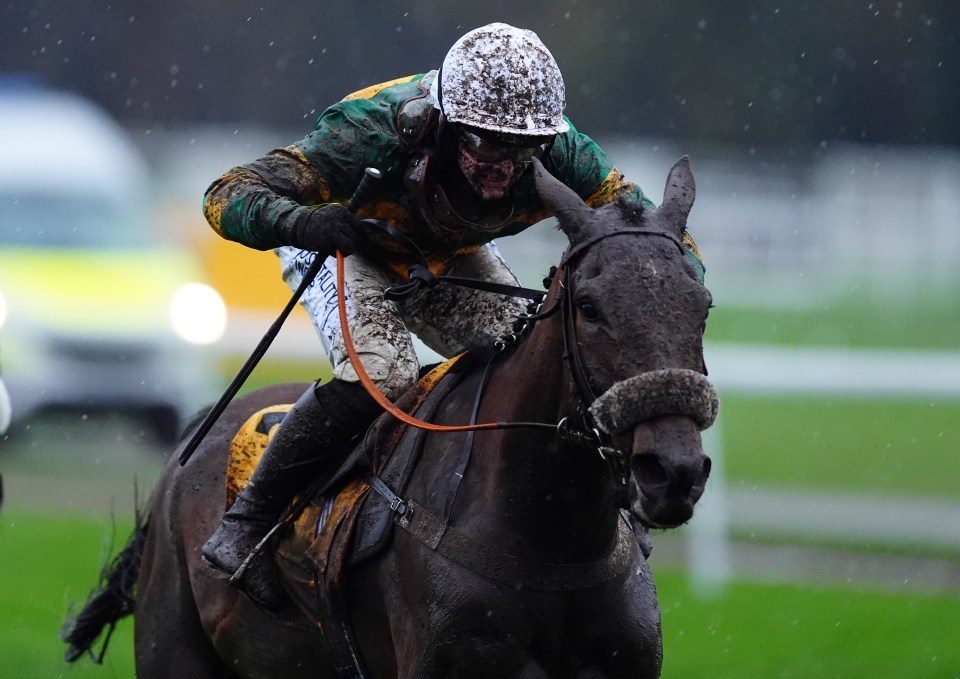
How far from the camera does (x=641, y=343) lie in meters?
3.16

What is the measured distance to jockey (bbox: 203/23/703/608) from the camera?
3826mm

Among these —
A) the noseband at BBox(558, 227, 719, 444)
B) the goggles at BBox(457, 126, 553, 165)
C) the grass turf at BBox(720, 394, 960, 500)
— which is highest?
the goggles at BBox(457, 126, 553, 165)

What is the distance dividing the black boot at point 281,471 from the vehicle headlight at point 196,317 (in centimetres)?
791

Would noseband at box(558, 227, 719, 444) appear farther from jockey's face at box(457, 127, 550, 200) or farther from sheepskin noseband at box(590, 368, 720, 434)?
jockey's face at box(457, 127, 550, 200)

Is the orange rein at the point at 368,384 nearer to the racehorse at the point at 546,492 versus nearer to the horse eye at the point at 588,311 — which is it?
the racehorse at the point at 546,492

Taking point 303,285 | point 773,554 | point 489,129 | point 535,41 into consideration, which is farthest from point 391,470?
point 773,554

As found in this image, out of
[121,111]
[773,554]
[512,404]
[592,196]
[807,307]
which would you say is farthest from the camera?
[121,111]

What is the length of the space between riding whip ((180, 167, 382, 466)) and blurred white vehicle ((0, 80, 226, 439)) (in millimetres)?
7005

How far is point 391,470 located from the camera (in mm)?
3973

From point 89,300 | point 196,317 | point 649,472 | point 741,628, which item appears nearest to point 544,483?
point 649,472

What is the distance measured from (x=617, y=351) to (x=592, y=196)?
45.1 inches

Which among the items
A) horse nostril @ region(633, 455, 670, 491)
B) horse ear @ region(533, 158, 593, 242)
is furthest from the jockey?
horse nostril @ region(633, 455, 670, 491)

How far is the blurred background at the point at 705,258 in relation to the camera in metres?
8.46

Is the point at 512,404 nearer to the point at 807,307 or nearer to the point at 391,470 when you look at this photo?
the point at 391,470
